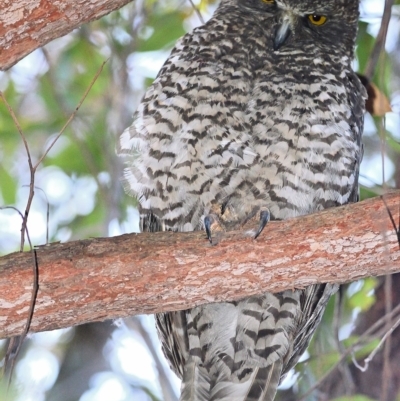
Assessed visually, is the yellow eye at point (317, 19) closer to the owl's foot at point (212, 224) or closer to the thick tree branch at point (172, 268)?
the owl's foot at point (212, 224)

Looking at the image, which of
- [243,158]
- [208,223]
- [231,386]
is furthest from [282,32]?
[231,386]

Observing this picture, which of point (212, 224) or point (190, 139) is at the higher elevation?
point (190, 139)

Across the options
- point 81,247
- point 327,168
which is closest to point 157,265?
point 81,247

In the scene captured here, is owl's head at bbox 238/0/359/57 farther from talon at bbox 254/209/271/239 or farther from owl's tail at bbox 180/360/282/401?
owl's tail at bbox 180/360/282/401

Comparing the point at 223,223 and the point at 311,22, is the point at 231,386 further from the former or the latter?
the point at 311,22

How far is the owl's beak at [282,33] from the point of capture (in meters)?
2.89

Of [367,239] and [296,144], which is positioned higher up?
[296,144]

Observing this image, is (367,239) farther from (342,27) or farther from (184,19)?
(184,19)

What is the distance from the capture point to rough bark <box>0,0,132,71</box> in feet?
6.44

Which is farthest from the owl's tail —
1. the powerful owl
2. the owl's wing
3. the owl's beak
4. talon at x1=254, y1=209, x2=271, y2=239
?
the owl's beak

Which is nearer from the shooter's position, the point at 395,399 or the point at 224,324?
the point at 224,324

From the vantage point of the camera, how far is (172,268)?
7.04 feet

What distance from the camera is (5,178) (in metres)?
3.74

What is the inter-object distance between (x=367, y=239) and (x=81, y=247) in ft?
2.89
